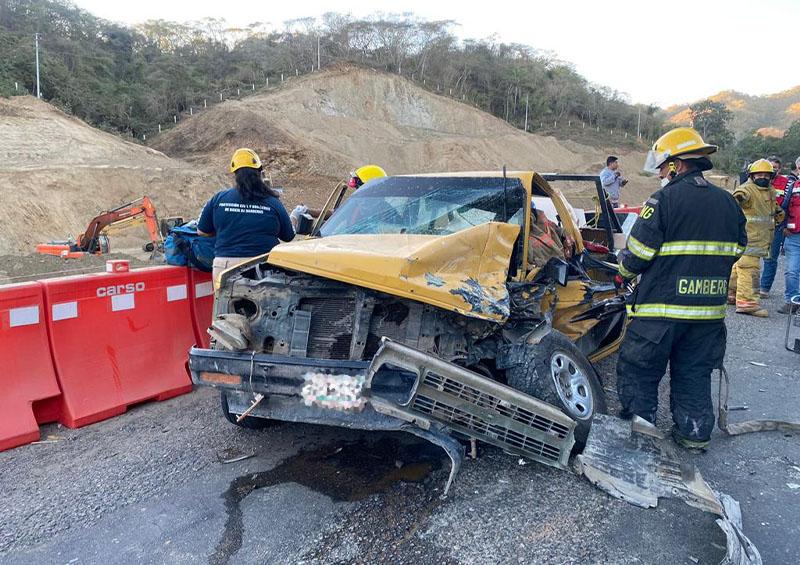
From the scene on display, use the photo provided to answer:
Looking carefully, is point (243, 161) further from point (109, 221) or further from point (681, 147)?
point (109, 221)

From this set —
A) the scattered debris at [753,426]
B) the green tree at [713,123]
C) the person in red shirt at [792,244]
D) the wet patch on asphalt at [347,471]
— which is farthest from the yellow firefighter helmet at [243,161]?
the green tree at [713,123]

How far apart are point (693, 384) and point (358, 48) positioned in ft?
157

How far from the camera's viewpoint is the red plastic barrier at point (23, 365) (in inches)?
159

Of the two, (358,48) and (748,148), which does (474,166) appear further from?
(358,48)

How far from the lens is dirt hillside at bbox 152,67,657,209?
86.9 ft

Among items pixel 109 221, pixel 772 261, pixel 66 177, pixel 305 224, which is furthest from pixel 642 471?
pixel 66 177

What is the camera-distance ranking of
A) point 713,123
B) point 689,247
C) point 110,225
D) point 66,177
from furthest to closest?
1. point 713,123
2. point 66,177
3. point 110,225
4. point 689,247

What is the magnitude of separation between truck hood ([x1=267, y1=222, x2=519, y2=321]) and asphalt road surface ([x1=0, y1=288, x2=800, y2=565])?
109 centimetres

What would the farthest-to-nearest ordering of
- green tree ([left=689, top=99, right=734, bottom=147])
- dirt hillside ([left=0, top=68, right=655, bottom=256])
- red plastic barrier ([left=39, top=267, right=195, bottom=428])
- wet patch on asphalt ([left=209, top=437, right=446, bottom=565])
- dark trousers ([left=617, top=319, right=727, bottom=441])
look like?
green tree ([left=689, top=99, right=734, bottom=147]), dirt hillside ([left=0, top=68, right=655, bottom=256]), red plastic barrier ([left=39, top=267, right=195, bottom=428]), dark trousers ([left=617, top=319, right=727, bottom=441]), wet patch on asphalt ([left=209, top=437, right=446, bottom=565])

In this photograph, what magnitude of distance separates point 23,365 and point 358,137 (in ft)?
96.1

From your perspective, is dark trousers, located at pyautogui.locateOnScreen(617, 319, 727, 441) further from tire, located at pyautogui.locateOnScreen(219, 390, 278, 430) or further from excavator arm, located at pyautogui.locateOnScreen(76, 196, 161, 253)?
excavator arm, located at pyautogui.locateOnScreen(76, 196, 161, 253)

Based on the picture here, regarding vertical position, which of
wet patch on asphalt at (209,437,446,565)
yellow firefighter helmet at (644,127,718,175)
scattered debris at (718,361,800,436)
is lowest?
wet patch on asphalt at (209,437,446,565)

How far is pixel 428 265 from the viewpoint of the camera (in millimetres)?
3299

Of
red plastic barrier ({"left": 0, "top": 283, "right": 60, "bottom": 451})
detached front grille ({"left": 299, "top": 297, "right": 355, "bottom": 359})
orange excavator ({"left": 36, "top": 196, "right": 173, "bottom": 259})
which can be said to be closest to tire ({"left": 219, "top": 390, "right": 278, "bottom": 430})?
detached front grille ({"left": 299, "top": 297, "right": 355, "bottom": 359})
